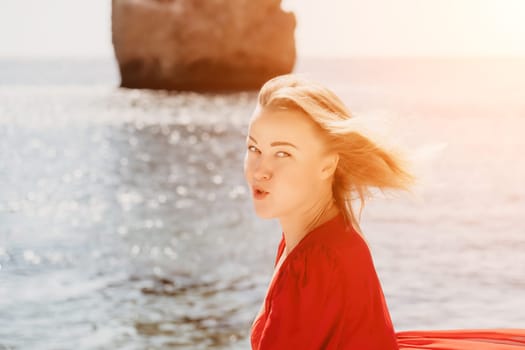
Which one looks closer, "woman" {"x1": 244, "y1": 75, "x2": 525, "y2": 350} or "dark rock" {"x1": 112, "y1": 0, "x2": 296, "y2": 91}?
"woman" {"x1": 244, "y1": 75, "x2": 525, "y2": 350}

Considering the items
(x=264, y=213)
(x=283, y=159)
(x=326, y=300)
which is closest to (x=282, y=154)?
(x=283, y=159)

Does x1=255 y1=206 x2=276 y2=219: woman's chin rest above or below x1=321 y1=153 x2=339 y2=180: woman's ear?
below

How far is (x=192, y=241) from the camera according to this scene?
10.5m

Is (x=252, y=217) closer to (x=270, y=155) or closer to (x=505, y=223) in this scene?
(x=505, y=223)

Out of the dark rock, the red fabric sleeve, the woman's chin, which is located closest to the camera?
the red fabric sleeve

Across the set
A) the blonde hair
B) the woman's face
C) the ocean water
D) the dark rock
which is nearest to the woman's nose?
the woman's face

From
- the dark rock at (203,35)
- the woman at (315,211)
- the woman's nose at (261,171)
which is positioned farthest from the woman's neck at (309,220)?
the dark rock at (203,35)

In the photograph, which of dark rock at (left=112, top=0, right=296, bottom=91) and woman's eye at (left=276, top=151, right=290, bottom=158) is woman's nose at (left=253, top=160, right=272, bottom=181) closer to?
woman's eye at (left=276, top=151, right=290, bottom=158)

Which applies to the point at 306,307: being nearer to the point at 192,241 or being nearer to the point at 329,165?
the point at 329,165

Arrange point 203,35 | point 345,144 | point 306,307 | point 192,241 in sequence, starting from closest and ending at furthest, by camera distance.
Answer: point 306,307
point 345,144
point 192,241
point 203,35

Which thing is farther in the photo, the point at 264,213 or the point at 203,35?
the point at 203,35

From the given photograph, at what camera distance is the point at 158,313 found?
7.29m

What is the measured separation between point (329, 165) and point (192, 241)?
885cm

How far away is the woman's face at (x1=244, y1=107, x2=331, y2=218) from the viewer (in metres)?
1.65
